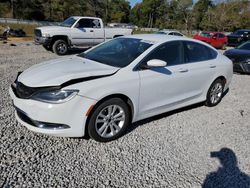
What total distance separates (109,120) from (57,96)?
842mm

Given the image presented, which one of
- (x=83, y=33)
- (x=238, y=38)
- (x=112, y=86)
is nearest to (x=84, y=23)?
(x=83, y=33)

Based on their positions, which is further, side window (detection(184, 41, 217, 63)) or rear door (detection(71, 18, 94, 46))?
rear door (detection(71, 18, 94, 46))

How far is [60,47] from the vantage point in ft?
35.0

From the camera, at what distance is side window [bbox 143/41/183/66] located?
3822mm

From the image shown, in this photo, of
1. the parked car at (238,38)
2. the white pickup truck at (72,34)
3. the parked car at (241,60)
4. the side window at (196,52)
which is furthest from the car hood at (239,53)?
the parked car at (238,38)

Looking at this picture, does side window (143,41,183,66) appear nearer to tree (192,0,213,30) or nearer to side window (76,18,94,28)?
side window (76,18,94,28)

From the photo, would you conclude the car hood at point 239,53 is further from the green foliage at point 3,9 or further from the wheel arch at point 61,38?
the green foliage at point 3,9

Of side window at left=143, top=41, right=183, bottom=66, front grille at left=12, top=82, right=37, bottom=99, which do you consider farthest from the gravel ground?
side window at left=143, top=41, right=183, bottom=66

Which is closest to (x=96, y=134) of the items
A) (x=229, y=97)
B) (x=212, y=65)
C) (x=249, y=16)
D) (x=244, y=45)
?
(x=212, y=65)

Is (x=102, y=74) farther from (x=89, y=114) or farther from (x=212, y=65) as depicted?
(x=212, y=65)

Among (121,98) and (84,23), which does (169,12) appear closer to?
(84,23)

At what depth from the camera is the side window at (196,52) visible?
14.2 feet

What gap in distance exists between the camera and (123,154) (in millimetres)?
3186

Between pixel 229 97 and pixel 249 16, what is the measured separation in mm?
48313
